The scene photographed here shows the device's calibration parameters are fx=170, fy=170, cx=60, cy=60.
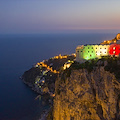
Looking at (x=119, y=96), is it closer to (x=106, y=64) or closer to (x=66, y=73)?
(x=106, y=64)

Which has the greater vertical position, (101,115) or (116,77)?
(116,77)

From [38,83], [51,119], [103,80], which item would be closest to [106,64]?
[103,80]

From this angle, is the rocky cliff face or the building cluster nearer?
the rocky cliff face

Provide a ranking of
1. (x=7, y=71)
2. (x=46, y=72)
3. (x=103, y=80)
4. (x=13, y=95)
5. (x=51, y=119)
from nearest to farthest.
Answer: (x=103, y=80)
(x=51, y=119)
(x=13, y=95)
(x=46, y=72)
(x=7, y=71)

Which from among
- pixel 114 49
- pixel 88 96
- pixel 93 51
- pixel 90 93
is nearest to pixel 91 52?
pixel 93 51

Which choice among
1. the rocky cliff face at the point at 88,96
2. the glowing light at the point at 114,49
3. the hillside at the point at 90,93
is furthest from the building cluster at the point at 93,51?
the rocky cliff face at the point at 88,96

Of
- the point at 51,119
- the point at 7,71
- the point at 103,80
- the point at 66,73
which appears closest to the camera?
the point at 103,80

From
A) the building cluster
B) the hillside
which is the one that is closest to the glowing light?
the building cluster

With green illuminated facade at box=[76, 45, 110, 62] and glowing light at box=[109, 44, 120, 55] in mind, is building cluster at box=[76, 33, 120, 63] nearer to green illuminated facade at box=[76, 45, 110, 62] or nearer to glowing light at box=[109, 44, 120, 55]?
green illuminated facade at box=[76, 45, 110, 62]
